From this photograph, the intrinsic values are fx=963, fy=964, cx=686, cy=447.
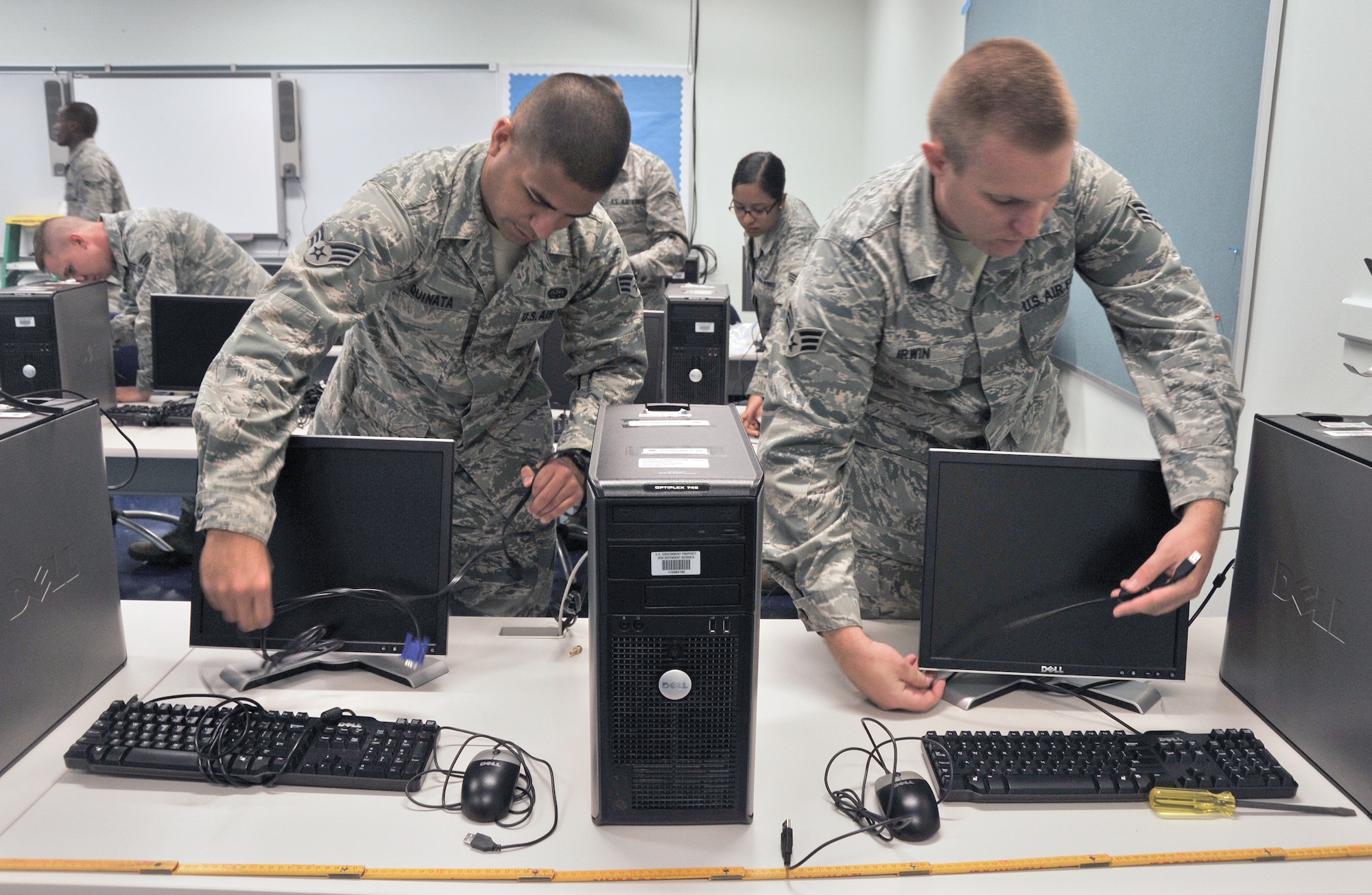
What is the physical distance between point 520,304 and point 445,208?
194 millimetres

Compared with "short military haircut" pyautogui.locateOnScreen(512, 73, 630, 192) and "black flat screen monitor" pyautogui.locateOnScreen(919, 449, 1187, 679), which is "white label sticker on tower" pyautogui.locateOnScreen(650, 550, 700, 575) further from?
"short military haircut" pyautogui.locateOnScreen(512, 73, 630, 192)

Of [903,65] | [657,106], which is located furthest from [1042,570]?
[657,106]

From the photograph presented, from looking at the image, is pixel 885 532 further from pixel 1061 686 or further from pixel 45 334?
pixel 45 334

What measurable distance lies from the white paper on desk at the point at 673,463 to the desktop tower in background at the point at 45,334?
6.71 feet

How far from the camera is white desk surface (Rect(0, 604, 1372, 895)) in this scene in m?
0.88

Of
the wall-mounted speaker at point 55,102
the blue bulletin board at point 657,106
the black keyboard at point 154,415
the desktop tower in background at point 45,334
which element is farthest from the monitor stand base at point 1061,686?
the wall-mounted speaker at point 55,102

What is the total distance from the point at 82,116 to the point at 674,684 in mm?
5521

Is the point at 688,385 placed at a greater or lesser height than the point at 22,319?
lesser

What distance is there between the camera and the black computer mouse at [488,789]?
948mm

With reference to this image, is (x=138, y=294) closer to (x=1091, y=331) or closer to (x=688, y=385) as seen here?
(x=688, y=385)

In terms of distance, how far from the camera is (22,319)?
2.46 metres

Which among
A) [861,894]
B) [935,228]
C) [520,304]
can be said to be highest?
[935,228]

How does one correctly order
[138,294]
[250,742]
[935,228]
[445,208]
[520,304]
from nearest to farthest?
[250,742] < [935,228] < [445,208] < [520,304] < [138,294]

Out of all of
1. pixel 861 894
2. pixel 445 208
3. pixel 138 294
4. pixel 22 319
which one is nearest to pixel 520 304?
pixel 445 208
